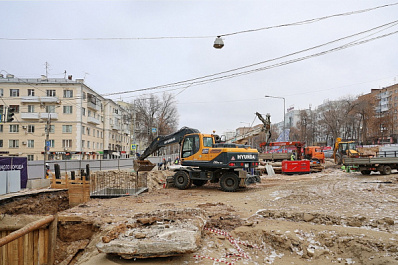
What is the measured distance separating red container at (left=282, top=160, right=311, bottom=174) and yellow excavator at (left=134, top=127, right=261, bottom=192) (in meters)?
9.97

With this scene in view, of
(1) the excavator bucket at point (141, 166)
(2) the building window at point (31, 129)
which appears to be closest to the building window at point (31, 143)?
(2) the building window at point (31, 129)

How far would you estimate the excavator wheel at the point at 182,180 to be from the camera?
1461cm

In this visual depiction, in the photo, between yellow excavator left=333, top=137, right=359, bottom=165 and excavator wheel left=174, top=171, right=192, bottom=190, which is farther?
yellow excavator left=333, top=137, right=359, bottom=165

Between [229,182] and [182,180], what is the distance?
8.42ft

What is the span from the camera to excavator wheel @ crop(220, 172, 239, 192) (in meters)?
13.7

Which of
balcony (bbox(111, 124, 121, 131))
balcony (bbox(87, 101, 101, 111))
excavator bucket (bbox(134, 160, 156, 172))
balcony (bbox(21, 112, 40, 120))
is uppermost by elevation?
balcony (bbox(87, 101, 101, 111))

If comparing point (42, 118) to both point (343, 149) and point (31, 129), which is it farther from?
point (343, 149)

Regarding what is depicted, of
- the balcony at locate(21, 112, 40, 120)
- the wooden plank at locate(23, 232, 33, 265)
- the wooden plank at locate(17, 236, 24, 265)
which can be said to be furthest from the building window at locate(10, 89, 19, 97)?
the wooden plank at locate(23, 232, 33, 265)

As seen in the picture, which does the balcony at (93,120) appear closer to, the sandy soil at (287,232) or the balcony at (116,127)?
the balcony at (116,127)

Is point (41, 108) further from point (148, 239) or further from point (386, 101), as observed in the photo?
point (386, 101)

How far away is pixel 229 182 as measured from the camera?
13961 millimetres

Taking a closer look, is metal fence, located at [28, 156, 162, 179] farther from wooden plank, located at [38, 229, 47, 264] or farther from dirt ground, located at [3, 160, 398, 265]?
wooden plank, located at [38, 229, 47, 264]

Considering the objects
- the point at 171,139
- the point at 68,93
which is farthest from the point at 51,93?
the point at 171,139

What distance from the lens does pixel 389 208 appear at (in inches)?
341
